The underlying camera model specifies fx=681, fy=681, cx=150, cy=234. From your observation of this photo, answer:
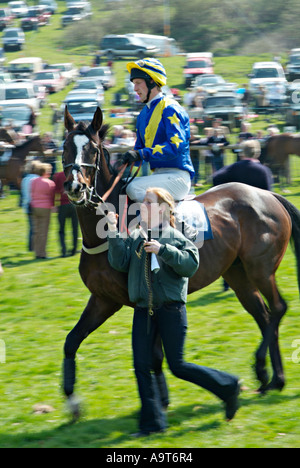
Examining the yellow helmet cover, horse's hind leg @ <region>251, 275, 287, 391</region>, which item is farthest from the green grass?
the yellow helmet cover

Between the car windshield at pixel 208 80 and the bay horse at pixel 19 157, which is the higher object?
the bay horse at pixel 19 157

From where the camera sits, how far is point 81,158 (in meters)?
5.30

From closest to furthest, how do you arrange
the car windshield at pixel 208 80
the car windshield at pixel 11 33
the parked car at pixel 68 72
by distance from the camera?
the car windshield at pixel 208 80, the parked car at pixel 68 72, the car windshield at pixel 11 33

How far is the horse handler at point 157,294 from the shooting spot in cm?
502

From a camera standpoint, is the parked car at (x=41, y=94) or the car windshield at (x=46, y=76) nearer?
the parked car at (x=41, y=94)

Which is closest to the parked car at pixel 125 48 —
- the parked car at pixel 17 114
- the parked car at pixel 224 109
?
the parked car at pixel 224 109

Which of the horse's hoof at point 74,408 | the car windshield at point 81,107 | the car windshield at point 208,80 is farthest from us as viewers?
the car windshield at point 208,80

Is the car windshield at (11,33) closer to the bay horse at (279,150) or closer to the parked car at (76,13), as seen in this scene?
the parked car at (76,13)

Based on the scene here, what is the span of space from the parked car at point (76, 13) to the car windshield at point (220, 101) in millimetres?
29010

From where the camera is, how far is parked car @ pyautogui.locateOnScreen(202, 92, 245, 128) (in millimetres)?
24391

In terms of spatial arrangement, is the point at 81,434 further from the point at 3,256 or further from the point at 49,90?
the point at 49,90

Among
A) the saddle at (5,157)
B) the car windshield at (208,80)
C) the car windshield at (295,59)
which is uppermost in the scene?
the saddle at (5,157)

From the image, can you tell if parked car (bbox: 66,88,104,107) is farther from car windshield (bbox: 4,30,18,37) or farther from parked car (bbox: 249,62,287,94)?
A: car windshield (bbox: 4,30,18,37)

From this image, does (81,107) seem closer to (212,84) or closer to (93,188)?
(212,84)
